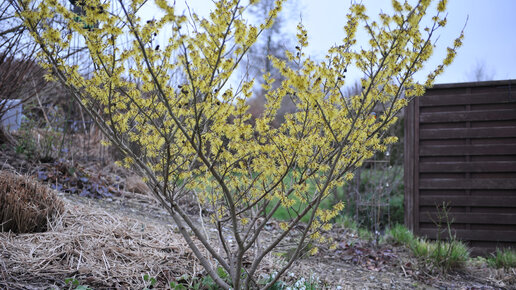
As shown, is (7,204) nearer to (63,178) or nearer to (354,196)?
(63,178)

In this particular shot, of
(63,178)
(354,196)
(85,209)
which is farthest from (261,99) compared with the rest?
(85,209)

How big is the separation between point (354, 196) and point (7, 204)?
17.8ft

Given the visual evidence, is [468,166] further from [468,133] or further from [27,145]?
[27,145]

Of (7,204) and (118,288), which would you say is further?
(7,204)

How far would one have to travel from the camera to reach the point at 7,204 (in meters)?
2.90

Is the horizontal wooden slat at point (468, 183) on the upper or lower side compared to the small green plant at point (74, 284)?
upper

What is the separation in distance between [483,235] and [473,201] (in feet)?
1.48

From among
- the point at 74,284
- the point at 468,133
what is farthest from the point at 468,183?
the point at 74,284

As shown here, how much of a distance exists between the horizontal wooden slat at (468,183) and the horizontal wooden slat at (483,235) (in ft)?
1.88

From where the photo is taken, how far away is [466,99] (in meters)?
5.64

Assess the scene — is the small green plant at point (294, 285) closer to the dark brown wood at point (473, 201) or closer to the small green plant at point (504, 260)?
the small green plant at point (504, 260)

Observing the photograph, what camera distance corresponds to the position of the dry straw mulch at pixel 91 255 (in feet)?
8.36

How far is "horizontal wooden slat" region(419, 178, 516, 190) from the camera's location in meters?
5.48

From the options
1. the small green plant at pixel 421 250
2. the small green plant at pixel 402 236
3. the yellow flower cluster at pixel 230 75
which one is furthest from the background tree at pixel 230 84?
the small green plant at pixel 402 236
